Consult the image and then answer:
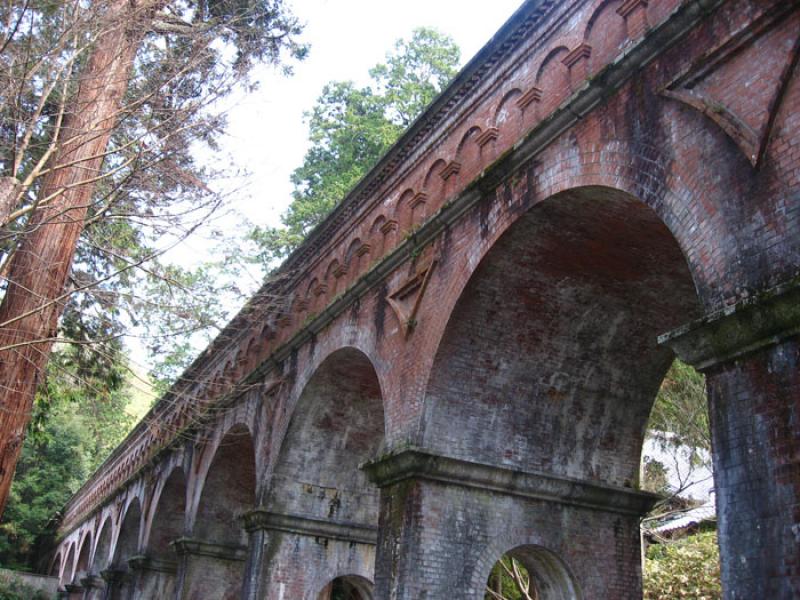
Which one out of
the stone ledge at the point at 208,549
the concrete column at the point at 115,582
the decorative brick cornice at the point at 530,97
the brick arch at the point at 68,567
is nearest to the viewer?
the decorative brick cornice at the point at 530,97

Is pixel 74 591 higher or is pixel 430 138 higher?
pixel 430 138

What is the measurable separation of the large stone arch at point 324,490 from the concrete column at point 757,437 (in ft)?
23.4

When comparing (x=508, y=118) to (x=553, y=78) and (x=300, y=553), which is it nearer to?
(x=553, y=78)

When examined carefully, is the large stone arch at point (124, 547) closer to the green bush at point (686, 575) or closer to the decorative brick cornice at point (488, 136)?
the green bush at point (686, 575)

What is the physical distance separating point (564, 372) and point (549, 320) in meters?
0.68

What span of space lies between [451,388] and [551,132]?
2.81m

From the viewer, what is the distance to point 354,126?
71.0 ft

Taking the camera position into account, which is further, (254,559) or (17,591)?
(17,591)

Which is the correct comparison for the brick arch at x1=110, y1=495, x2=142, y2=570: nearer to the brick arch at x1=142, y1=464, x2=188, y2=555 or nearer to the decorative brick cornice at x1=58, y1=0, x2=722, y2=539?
the brick arch at x1=142, y1=464, x2=188, y2=555

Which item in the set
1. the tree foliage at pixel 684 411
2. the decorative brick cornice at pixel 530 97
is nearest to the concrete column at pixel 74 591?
the tree foliage at pixel 684 411

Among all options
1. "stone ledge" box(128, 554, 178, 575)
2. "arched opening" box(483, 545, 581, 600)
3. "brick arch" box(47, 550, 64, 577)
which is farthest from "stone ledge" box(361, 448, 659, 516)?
"brick arch" box(47, 550, 64, 577)

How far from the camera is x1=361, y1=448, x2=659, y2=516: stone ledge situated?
8078 millimetres

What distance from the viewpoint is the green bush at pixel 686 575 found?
12.5 metres

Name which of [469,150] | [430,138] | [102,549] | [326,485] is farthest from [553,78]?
[102,549]
